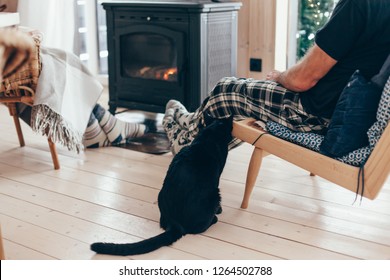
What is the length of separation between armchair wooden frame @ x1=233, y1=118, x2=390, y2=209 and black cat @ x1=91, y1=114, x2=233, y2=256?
0.20 meters

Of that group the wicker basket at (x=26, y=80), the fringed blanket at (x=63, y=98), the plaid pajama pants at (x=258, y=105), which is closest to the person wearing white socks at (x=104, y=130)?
the fringed blanket at (x=63, y=98)

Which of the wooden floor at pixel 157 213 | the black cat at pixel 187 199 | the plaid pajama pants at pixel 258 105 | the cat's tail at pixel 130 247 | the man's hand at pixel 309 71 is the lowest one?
the wooden floor at pixel 157 213

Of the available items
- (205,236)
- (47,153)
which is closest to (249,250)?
(205,236)

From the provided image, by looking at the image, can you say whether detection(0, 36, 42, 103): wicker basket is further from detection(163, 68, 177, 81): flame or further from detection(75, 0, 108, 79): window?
detection(75, 0, 108, 79): window

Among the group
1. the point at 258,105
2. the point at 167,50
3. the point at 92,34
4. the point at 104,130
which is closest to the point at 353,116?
the point at 258,105

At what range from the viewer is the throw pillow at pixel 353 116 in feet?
5.98

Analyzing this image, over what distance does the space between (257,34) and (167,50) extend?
2.08ft

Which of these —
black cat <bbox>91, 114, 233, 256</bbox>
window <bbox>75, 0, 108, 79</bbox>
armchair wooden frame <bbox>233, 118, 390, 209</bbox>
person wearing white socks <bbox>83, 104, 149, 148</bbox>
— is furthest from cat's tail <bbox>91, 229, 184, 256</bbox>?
window <bbox>75, 0, 108, 79</bbox>

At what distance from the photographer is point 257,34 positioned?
3.56 m

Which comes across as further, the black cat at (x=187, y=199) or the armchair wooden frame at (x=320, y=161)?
the black cat at (x=187, y=199)

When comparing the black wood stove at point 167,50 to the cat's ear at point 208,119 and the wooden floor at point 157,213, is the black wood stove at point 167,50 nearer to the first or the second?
the wooden floor at point 157,213

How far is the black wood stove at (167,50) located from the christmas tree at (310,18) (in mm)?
512

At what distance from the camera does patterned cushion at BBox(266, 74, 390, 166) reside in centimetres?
174
